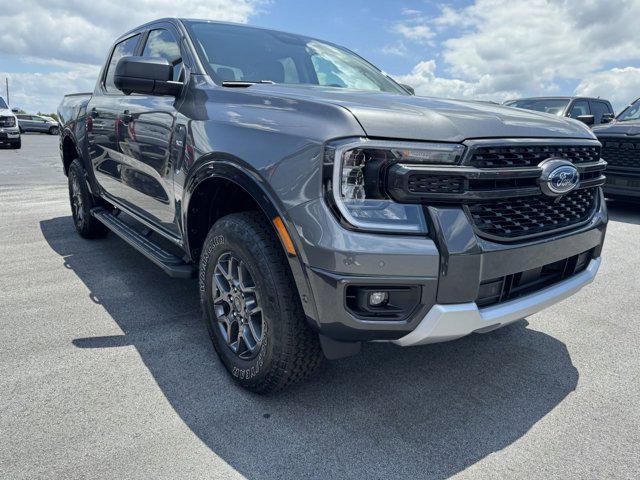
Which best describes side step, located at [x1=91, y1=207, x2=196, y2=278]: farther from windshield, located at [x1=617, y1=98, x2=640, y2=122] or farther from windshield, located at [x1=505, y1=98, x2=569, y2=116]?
windshield, located at [x1=505, y1=98, x2=569, y2=116]

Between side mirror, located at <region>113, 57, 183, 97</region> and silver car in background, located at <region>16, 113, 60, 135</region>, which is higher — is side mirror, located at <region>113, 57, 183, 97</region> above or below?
above

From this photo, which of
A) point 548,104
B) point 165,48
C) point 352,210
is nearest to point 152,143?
point 165,48

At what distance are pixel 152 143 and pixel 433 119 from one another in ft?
6.29

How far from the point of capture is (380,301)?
1886mm

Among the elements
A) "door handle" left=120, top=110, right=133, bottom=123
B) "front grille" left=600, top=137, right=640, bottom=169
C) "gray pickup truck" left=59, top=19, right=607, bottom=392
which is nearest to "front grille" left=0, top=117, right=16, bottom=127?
"door handle" left=120, top=110, right=133, bottom=123

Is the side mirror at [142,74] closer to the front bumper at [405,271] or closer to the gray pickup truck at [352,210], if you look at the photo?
the gray pickup truck at [352,210]

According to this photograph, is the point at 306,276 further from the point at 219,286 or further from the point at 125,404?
the point at 125,404

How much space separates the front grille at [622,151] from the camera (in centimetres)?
664

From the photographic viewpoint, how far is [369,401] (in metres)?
2.36

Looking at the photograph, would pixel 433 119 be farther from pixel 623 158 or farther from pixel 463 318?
pixel 623 158

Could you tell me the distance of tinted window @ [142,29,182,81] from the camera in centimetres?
308

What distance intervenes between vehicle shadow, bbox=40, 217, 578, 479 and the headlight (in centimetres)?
92

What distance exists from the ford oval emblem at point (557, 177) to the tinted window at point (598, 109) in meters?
10.2

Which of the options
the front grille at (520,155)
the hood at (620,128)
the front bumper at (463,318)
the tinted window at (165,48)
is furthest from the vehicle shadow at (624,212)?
the tinted window at (165,48)
